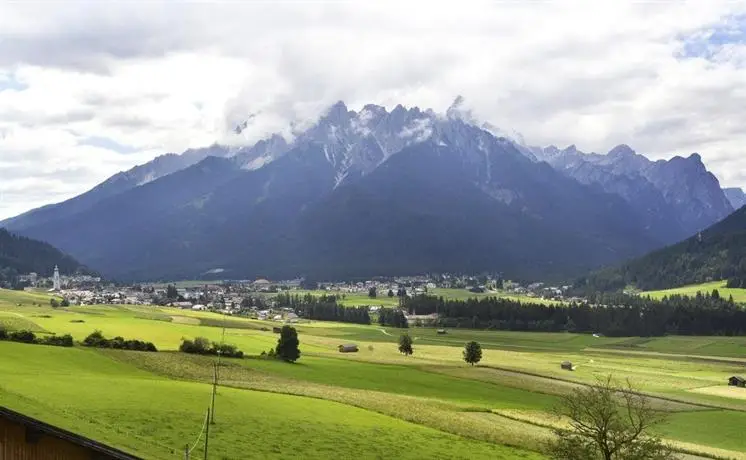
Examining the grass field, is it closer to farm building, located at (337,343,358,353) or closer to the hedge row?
farm building, located at (337,343,358,353)

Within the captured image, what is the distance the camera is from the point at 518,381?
10444 cm

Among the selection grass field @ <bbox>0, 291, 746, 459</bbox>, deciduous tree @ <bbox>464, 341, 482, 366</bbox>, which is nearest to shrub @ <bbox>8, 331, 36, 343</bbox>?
grass field @ <bbox>0, 291, 746, 459</bbox>

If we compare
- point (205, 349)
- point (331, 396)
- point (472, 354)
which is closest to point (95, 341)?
point (205, 349)

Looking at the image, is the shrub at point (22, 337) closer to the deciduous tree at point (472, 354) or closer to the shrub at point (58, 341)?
the shrub at point (58, 341)

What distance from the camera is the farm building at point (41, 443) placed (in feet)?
82.1

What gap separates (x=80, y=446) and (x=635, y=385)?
3638 inches

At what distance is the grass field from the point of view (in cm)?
4184

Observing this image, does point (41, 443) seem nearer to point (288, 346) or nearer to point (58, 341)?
point (58, 341)

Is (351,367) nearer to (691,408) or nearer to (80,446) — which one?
(691,408)

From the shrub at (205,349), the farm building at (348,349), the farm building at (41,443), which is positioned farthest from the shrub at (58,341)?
the farm building at (41,443)

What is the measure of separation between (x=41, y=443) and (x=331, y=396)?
47082mm

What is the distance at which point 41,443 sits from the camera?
2580 cm

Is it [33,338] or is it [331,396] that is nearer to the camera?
[331,396]

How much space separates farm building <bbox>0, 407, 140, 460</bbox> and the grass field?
67.5 inches
